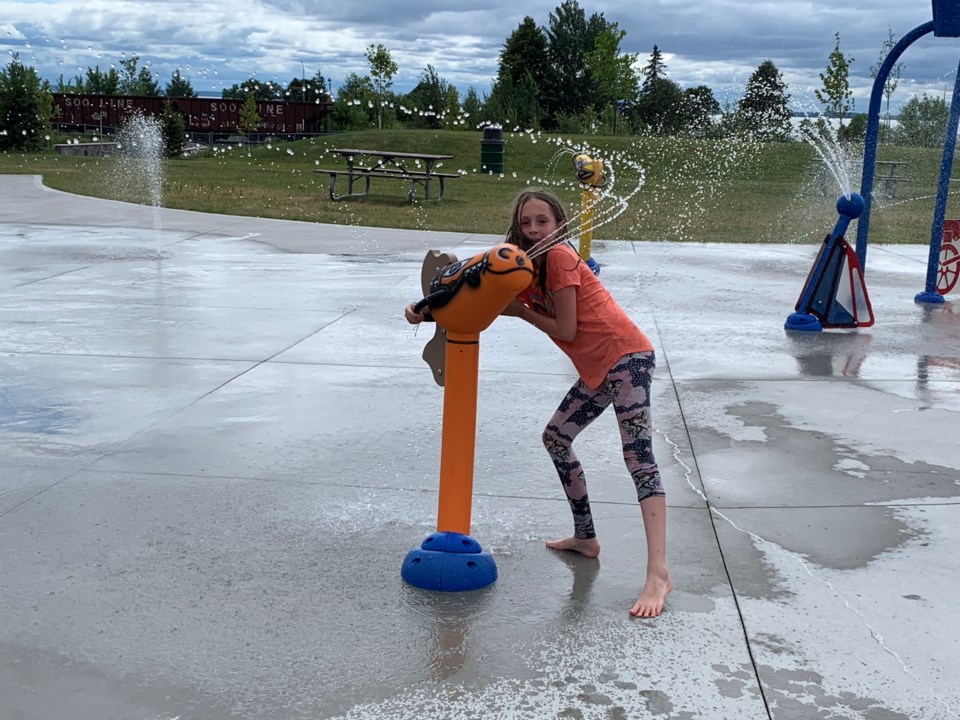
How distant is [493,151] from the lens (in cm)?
2712

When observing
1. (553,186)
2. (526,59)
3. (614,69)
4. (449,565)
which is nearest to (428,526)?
(449,565)

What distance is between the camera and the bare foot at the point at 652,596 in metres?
3.50

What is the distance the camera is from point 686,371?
22.5 ft

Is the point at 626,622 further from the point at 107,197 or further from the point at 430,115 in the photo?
the point at 430,115

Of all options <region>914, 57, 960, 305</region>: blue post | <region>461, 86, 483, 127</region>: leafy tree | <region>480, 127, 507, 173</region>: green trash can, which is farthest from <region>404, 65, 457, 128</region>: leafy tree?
<region>914, 57, 960, 305</region>: blue post

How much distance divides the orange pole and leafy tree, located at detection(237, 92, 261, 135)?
1383 inches

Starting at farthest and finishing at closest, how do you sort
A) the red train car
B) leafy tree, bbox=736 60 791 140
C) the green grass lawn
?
the red train car, leafy tree, bbox=736 60 791 140, the green grass lawn

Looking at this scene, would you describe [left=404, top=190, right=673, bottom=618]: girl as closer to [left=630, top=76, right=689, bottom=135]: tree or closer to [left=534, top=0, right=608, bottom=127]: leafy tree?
[left=630, top=76, right=689, bottom=135]: tree

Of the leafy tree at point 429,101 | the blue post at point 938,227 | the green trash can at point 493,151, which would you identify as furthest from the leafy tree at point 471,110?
the blue post at point 938,227

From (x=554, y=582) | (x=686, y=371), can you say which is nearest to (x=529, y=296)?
(x=554, y=582)

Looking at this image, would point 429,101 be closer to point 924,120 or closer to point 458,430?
point 924,120

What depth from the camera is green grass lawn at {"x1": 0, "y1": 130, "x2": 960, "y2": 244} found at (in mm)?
16312

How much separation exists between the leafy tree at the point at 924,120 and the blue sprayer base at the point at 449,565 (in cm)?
3596

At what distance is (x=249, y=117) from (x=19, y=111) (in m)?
7.57
